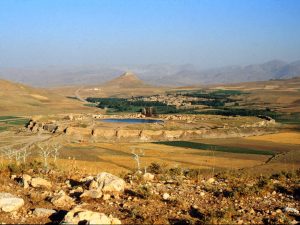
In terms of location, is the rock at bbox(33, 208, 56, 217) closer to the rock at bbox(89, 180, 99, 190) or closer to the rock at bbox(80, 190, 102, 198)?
the rock at bbox(80, 190, 102, 198)

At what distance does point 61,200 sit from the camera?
10.3m

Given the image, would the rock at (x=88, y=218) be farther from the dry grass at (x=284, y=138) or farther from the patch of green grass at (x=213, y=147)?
the dry grass at (x=284, y=138)

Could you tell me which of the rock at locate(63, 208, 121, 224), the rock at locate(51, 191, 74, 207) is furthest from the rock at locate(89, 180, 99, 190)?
the rock at locate(63, 208, 121, 224)

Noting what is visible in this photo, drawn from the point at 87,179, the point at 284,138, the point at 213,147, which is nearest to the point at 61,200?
the point at 87,179

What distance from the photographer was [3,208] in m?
9.59

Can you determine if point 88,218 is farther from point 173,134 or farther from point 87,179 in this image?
point 173,134

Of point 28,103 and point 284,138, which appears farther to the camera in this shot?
point 28,103

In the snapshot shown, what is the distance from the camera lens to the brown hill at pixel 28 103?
13150 centimetres

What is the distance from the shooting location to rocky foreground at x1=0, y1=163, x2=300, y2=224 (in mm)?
9172

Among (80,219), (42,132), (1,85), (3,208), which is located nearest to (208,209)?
(80,219)

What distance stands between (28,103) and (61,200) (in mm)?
143245

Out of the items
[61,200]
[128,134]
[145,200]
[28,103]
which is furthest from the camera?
[28,103]

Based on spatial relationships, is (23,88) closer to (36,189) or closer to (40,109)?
(40,109)

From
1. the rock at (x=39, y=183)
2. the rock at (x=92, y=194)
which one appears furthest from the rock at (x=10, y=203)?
the rock at (x=39, y=183)
